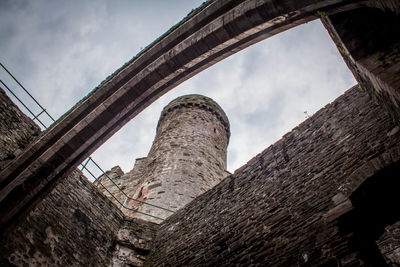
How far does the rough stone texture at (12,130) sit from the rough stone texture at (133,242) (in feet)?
8.78

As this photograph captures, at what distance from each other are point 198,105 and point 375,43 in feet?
33.8

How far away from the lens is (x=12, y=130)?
5117 mm

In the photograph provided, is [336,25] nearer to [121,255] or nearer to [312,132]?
[312,132]

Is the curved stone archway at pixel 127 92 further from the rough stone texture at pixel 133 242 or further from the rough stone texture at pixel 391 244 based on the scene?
the rough stone texture at pixel 391 244

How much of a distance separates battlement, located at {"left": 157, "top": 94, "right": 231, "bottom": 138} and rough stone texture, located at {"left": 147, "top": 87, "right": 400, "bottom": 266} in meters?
7.29

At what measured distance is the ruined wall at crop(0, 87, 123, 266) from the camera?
4438 mm

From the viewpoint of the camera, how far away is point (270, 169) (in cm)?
529

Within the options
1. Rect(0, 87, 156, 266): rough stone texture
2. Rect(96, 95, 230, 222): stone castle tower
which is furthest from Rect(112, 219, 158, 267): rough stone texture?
Rect(96, 95, 230, 222): stone castle tower

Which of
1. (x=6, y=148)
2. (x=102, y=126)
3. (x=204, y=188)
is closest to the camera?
(x=102, y=126)

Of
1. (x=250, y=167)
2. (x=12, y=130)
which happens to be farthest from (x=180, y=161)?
(x=12, y=130)

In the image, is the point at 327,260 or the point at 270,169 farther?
the point at 270,169

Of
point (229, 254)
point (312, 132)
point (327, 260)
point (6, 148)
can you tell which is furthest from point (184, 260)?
point (6, 148)

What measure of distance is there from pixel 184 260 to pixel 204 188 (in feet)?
14.1

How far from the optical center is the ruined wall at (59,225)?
14.6ft
